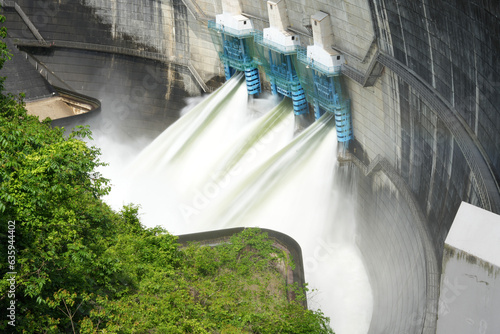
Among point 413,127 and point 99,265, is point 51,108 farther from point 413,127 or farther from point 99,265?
point 99,265

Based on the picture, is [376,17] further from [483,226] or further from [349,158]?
[483,226]

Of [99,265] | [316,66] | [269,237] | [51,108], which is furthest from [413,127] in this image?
[51,108]

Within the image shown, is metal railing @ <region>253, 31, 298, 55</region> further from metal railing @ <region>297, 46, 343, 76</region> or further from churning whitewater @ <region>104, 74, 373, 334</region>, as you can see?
churning whitewater @ <region>104, 74, 373, 334</region>

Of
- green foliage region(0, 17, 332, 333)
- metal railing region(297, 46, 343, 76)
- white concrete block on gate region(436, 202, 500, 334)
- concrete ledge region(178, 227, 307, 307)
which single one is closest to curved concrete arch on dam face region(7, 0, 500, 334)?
metal railing region(297, 46, 343, 76)

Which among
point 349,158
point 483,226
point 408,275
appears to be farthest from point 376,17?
point 483,226

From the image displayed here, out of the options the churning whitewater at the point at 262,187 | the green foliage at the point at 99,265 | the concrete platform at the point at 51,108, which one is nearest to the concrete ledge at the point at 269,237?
the green foliage at the point at 99,265

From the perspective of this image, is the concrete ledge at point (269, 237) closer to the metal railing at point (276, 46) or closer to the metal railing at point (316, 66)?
the metal railing at point (316, 66)
